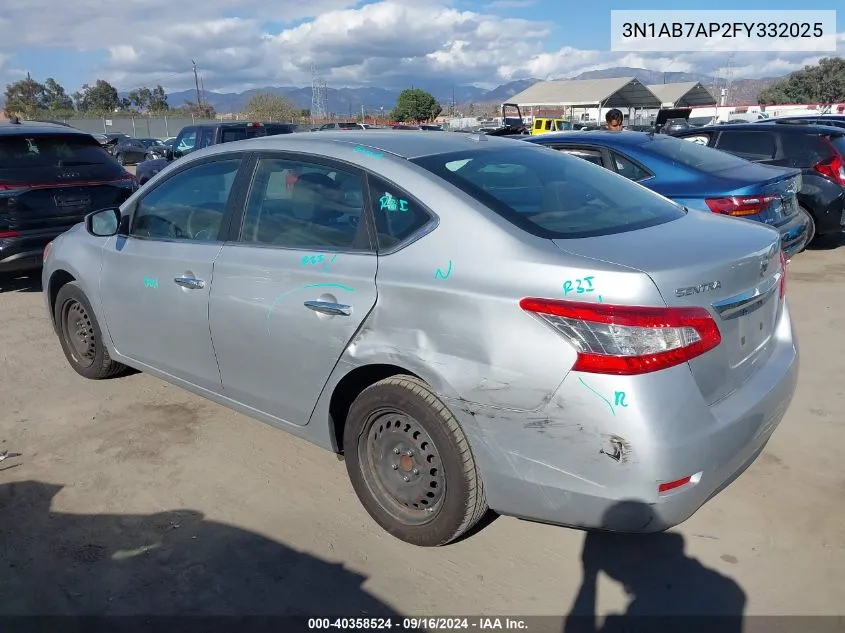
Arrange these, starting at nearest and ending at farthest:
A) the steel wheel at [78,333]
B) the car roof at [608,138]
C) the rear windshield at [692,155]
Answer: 1. the steel wheel at [78,333]
2. the rear windshield at [692,155]
3. the car roof at [608,138]

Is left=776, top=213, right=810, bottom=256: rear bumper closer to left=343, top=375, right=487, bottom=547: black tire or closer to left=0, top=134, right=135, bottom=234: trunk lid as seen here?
left=343, top=375, right=487, bottom=547: black tire

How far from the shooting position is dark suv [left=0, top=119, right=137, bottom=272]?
6742 millimetres

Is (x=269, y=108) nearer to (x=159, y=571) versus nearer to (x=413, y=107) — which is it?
(x=413, y=107)

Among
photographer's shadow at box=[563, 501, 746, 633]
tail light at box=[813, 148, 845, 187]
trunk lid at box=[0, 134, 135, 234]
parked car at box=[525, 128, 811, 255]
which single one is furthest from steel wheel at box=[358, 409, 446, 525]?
tail light at box=[813, 148, 845, 187]

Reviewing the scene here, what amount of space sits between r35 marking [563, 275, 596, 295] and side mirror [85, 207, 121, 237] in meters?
3.04

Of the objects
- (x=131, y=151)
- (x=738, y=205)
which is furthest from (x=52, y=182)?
(x=131, y=151)

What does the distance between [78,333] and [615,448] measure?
4.01m

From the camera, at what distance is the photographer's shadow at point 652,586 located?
2430mm

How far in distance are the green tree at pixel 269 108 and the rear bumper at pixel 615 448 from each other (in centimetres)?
6158

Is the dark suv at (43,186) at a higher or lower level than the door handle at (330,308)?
higher

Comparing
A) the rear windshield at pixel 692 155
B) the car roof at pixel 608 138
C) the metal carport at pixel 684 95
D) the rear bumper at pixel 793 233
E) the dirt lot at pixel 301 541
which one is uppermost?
the metal carport at pixel 684 95

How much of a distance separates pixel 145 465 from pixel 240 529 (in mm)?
894

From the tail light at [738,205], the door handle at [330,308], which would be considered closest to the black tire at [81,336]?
the door handle at [330,308]

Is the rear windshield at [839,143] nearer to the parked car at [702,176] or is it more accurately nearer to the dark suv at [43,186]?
the parked car at [702,176]
